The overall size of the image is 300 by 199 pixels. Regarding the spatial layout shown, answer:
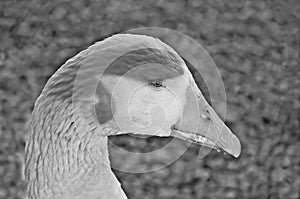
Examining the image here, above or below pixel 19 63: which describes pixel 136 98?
above

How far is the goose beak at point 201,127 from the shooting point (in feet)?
1.99

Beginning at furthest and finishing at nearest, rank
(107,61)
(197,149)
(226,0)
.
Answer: (226,0), (197,149), (107,61)

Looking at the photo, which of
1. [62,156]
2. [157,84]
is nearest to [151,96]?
[157,84]

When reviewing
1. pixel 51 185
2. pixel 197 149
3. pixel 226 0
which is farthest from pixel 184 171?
pixel 51 185

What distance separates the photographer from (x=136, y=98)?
585 millimetres

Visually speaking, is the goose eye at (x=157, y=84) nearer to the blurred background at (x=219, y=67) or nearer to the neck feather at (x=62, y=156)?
the neck feather at (x=62, y=156)

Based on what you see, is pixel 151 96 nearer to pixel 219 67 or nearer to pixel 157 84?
pixel 157 84

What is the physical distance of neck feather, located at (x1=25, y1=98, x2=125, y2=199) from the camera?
63 cm

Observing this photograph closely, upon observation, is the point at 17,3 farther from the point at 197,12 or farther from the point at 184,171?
the point at 184,171

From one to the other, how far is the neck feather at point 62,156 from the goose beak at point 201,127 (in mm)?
94

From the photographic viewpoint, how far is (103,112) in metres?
0.60

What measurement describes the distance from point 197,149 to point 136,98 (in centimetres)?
73

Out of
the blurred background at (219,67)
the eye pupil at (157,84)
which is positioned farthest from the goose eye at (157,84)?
the blurred background at (219,67)

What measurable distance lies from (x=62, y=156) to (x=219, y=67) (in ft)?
2.49
